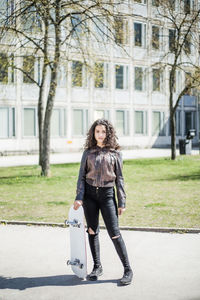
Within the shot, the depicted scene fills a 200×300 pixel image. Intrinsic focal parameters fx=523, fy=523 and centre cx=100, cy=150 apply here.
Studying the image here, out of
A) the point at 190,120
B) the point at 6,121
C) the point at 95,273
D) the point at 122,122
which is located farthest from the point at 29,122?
the point at 95,273

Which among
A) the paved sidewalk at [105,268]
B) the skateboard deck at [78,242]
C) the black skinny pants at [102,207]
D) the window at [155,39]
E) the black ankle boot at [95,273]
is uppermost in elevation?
the window at [155,39]

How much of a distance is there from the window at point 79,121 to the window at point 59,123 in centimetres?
97

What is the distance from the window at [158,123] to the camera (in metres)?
43.2

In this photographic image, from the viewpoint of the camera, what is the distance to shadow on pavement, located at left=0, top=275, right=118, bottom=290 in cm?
559

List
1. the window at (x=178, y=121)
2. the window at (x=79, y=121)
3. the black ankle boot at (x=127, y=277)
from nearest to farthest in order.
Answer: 1. the black ankle boot at (x=127, y=277)
2. the window at (x=79, y=121)
3. the window at (x=178, y=121)

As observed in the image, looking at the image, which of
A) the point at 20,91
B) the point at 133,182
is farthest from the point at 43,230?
the point at 20,91

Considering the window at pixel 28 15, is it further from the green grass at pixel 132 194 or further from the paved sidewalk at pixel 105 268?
the paved sidewalk at pixel 105 268

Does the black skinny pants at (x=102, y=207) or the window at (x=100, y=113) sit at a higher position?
the window at (x=100, y=113)

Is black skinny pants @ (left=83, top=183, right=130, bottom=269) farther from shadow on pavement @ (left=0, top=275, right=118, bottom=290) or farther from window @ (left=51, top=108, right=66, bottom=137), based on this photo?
window @ (left=51, top=108, right=66, bottom=137)

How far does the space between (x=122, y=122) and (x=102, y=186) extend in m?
35.4

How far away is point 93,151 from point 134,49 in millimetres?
36280

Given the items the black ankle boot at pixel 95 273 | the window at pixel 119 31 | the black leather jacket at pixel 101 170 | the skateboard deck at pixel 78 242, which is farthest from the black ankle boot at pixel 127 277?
the window at pixel 119 31

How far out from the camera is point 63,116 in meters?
37.1

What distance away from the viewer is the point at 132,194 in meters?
13.5
